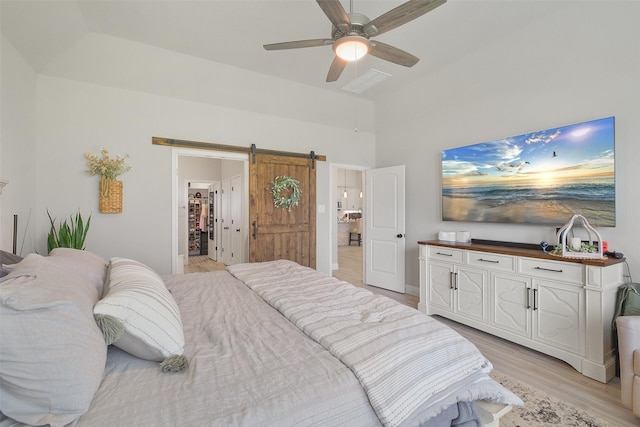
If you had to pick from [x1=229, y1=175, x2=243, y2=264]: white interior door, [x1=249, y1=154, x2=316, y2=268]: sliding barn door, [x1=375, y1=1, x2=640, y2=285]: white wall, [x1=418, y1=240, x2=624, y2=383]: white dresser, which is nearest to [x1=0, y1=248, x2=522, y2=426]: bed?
[x1=418, y1=240, x2=624, y2=383]: white dresser

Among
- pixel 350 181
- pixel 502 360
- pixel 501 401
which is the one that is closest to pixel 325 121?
pixel 502 360

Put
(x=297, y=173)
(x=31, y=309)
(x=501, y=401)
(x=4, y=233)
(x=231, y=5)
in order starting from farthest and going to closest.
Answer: (x=297, y=173) → (x=231, y=5) → (x=4, y=233) → (x=501, y=401) → (x=31, y=309)

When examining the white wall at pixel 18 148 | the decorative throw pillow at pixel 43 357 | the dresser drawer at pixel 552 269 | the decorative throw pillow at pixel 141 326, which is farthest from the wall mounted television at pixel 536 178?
the white wall at pixel 18 148

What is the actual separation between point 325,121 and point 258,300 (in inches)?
140

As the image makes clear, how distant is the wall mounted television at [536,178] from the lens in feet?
8.62

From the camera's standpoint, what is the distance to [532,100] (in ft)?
10.2

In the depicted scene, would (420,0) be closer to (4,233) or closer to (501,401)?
(501,401)

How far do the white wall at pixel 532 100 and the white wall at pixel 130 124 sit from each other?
165cm

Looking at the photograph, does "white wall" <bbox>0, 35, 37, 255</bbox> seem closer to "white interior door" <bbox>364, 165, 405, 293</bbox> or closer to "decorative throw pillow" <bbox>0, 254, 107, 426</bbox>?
"decorative throw pillow" <bbox>0, 254, 107, 426</bbox>

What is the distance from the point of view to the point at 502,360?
2588 mm

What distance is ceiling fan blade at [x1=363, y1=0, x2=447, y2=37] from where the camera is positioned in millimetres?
1717

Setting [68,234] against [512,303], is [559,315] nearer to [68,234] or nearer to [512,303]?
[512,303]

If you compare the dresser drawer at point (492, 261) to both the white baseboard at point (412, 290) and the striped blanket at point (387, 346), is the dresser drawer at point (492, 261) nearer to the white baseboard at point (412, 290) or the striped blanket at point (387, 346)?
the white baseboard at point (412, 290)

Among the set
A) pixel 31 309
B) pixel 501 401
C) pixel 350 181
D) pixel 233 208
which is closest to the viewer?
pixel 31 309
